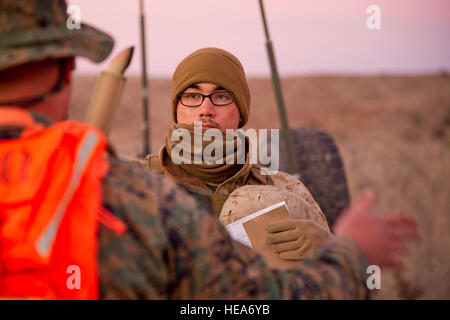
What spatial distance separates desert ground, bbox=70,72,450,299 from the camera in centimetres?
803

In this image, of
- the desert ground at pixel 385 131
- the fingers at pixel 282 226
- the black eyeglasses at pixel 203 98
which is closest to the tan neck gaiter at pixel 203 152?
the black eyeglasses at pixel 203 98

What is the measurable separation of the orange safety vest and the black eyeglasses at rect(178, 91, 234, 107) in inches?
86.3

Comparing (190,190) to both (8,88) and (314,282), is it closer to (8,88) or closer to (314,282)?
(314,282)

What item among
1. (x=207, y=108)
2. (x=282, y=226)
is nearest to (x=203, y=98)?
(x=207, y=108)

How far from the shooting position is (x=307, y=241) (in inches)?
105

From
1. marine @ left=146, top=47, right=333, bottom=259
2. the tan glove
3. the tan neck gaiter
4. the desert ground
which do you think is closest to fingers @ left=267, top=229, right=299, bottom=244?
the tan glove

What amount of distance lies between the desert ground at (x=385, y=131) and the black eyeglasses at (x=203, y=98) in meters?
1.43

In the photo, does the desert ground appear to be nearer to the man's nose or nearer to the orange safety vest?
the orange safety vest

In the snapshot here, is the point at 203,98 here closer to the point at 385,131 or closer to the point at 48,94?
the point at 48,94

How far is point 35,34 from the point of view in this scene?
1.36m

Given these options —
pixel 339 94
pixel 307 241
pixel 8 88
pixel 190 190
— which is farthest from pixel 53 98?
pixel 339 94

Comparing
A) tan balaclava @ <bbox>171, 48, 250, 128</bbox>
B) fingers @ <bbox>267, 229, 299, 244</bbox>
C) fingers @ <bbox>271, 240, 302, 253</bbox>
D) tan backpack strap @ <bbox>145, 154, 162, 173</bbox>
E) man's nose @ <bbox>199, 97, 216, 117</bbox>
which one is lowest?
fingers @ <bbox>271, 240, 302, 253</bbox>

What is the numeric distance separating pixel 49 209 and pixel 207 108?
2.26 meters

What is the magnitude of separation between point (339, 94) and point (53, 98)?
38773 mm
